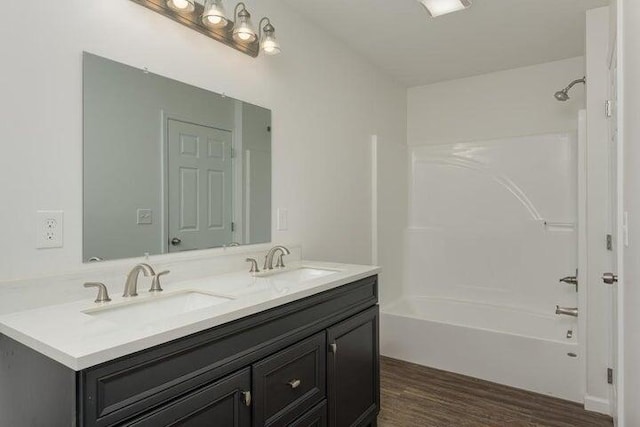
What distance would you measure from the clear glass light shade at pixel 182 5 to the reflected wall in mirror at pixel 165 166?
0.31 m

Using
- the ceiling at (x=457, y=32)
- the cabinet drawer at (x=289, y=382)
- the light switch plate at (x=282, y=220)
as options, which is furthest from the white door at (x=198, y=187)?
the ceiling at (x=457, y=32)

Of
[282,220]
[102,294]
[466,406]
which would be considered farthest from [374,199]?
[102,294]

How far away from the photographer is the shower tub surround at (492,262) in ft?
9.07

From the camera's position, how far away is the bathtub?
2.53 meters

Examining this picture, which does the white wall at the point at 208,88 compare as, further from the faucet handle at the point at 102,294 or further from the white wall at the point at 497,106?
the white wall at the point at 497,106

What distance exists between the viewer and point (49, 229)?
1.30 metres

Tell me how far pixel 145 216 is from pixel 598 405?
2788 millimetres

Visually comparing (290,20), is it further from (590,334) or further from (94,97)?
(590,334)

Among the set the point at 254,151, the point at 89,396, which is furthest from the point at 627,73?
the point at 89,396

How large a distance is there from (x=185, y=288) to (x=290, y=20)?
172cm

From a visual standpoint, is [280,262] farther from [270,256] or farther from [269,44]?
[269,44]

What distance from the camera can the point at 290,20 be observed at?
7.70 feet

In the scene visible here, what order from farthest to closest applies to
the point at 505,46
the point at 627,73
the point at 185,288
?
the point at 505,46 < the point at 185,288 < the point at 627,73

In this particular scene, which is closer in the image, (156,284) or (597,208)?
(156,284)
